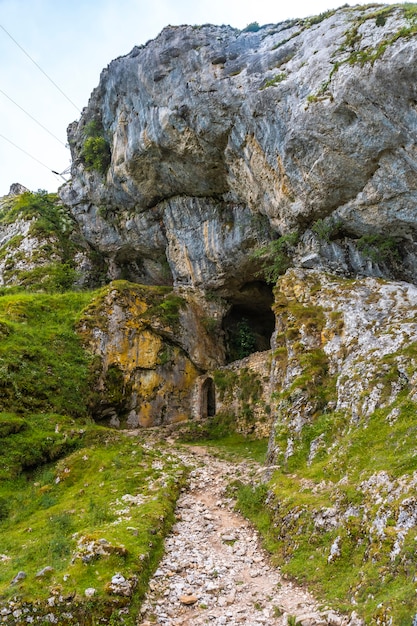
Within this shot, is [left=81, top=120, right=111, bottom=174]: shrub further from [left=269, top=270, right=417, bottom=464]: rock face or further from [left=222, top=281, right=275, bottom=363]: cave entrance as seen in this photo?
[left=269, top=270, right=417, bottom=464]: rock face

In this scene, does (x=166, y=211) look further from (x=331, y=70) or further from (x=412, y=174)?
(x=412, y=174)

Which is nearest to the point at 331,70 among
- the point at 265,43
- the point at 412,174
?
the point at 412,174

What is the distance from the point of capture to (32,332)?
2245cm

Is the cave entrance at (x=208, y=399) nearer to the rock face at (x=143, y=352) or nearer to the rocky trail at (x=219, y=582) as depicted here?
the rock face at (x=143, y=352)

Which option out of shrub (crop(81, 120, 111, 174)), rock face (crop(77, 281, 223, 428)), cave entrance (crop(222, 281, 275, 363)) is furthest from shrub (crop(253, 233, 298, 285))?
shrub (crop(81, 120, 111, 174))

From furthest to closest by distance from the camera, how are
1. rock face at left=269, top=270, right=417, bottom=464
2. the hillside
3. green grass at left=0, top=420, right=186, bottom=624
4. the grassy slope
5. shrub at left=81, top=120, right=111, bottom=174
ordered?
shrub at left=81, top=120, right=111, bottom=174 < rock face at left=269, top=270, right=417, bottom=464 < the hillside < the grassy slope < green grass at left=0, top=420, right=186, bottom=624

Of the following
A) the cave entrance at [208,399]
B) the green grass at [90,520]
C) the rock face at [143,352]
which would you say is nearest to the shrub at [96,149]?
the rock face at [143,352]

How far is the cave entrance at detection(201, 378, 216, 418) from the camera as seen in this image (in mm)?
26109

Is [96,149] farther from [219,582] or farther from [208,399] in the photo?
[219,582]

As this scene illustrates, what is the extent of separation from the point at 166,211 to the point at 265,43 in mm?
12546

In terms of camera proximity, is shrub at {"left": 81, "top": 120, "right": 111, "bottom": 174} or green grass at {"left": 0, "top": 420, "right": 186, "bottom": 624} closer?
green grass at {"left": 0, "top": 420, "right": 186, "bottom": 624}

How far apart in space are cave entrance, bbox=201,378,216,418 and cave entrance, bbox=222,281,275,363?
10.3ft

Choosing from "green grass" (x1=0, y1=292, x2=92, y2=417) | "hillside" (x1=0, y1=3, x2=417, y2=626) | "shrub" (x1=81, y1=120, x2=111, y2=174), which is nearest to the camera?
"hillside" (x1=0, y1=3, x2=417, y2=626)

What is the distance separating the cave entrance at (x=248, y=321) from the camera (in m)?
30.6
